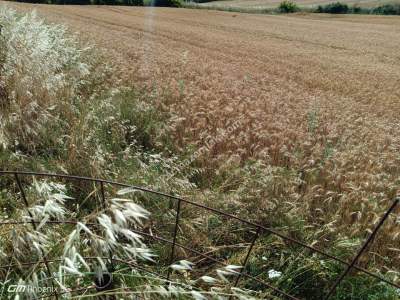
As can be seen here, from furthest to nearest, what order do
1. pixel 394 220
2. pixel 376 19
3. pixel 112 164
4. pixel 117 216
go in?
pixel 376 19 → pixel 112 164 → pixel 394 220 → pixel 117 216

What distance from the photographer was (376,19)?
46719 millimetres

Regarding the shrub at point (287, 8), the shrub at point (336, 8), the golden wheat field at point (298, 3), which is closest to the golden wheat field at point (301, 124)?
the shrub at point (336, 8)

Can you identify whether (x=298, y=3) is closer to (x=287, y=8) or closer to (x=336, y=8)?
(x=287, y=8)

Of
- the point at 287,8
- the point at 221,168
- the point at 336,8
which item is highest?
the point at 287,8

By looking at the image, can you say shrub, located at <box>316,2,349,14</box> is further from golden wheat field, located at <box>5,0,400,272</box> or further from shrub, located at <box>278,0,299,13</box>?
golden wheat field, located at <box>5,0,400,272</box>

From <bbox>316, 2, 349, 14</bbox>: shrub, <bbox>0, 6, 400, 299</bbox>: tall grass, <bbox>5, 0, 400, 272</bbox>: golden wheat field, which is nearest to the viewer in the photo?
<bbox>0, 6, 400, 299</bbox>: tall grass

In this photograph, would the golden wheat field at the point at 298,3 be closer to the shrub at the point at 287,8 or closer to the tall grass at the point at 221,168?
the shrub at the point at 287,8

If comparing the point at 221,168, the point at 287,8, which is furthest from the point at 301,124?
the point at 287,8

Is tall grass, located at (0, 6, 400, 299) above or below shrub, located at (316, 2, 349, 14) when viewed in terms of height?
below

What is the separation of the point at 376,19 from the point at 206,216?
51.8 metres

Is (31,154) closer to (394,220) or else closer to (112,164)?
(112,164)

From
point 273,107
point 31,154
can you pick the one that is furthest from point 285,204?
point 273,107

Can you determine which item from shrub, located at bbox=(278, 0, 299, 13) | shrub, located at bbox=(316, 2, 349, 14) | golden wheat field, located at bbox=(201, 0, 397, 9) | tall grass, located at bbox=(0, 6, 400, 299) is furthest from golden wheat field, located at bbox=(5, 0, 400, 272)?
golden wheat field, located at bbox=(201, 0, 397, 9)

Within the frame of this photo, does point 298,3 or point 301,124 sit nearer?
point 301,124
